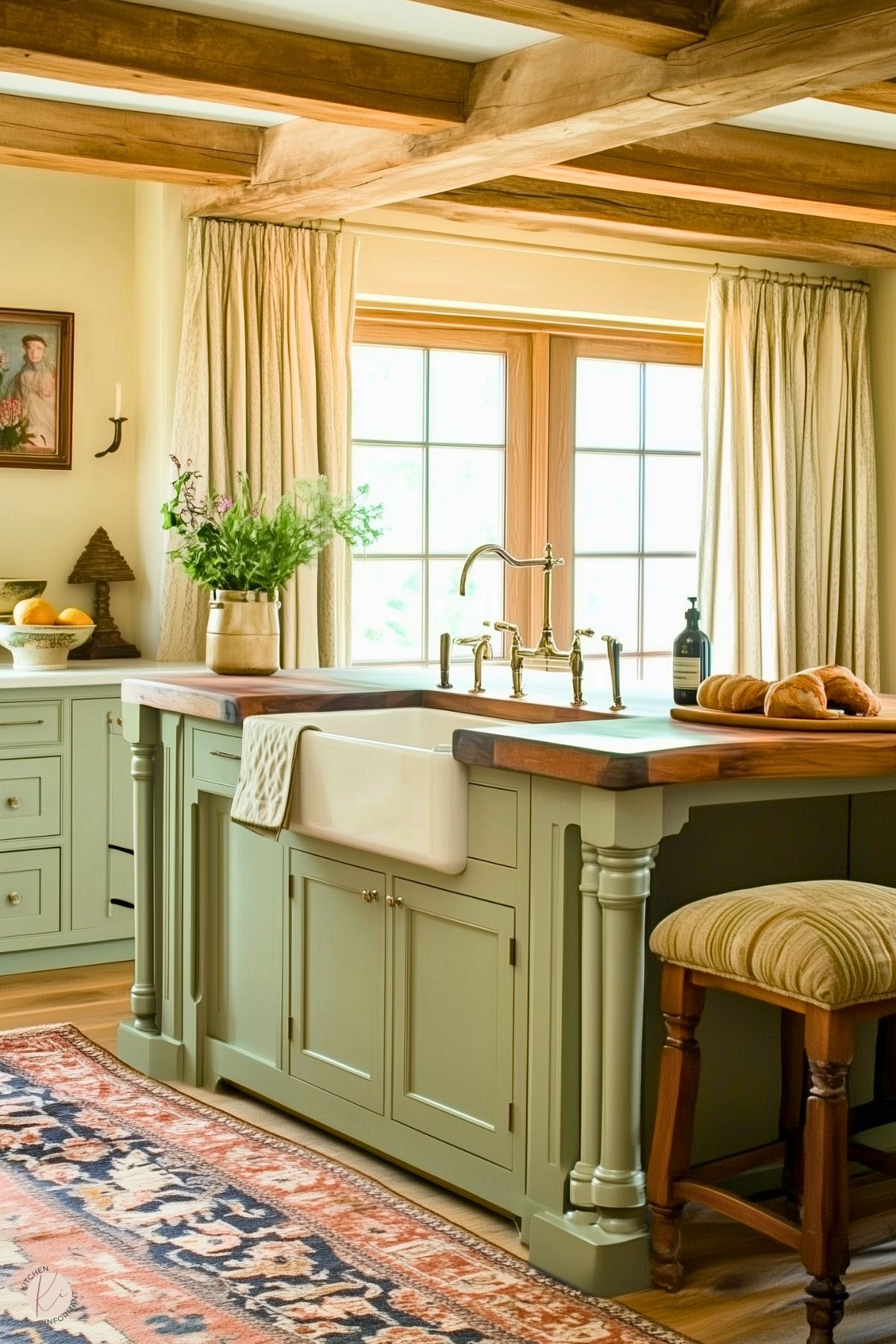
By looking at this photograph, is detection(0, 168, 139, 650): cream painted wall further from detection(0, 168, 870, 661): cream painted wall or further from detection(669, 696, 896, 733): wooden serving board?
detection(669, 696, 896, 733): wooden serving board

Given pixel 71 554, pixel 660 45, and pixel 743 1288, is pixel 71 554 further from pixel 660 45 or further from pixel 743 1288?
pixel 743 1288

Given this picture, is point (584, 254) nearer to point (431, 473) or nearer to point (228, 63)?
point (431, 473)

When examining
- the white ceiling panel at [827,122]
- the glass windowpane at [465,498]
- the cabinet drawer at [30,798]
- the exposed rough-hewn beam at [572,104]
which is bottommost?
the cabinet drawer at [30,798]

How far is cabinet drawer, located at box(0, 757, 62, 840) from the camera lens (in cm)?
Result: 450

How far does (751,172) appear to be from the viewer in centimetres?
464

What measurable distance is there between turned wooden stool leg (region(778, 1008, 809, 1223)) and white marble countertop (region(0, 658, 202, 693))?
2.16 m

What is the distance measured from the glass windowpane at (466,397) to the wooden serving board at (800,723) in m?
3.07

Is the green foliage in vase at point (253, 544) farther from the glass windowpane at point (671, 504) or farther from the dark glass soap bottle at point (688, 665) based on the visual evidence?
the glass windowpane at point (671, 504)

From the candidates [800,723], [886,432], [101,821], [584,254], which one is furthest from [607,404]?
[800,723]

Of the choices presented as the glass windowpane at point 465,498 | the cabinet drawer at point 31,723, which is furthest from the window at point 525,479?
the cabinet drawer at point 31,723

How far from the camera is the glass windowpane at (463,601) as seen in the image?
5.72 m

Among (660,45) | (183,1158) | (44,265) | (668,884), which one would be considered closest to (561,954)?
(668,884)

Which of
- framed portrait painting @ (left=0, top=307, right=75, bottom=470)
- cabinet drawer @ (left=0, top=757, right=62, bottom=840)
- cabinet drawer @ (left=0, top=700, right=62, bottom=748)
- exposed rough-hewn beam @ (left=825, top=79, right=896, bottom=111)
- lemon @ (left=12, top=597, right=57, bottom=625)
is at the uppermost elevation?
exposed rough-hewn beam @ (left=825, top=79, right=896, bottom=111)

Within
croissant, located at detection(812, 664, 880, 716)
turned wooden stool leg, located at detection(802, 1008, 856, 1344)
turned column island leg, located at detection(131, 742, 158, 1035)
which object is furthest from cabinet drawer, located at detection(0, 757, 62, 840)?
turned wooden stool leg, located at detection(802, 1008, 856, 1344)
